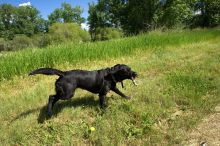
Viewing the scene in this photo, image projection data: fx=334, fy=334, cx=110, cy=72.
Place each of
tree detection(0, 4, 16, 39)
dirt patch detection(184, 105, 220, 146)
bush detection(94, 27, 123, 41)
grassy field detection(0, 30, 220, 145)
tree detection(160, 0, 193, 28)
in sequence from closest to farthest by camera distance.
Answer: dirt patch detection(184, 105, 220, 146)
grassy field detection(0, 30, 220, 145)
tree detection(160, 0, 193, 28)
bush detection(94, 27, 123, 41)
tree detection(0, 4, 16, 39)

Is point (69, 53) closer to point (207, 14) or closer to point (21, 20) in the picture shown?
point (207, 14)

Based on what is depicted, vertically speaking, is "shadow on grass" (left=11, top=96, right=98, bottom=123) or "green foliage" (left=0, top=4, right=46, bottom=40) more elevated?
"green foliage" (left=0, top=4, right=46, bottom=40)

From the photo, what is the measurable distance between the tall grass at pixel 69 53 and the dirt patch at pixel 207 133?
7326 millimetres

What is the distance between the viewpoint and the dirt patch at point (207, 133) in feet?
18.2

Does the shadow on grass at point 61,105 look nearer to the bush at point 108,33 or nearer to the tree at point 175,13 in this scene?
the tree at point 175,13

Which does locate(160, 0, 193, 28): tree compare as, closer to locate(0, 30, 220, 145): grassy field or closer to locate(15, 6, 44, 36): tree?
locate(0, 30, 220, 145): grassy field

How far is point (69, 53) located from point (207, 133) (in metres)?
8.37

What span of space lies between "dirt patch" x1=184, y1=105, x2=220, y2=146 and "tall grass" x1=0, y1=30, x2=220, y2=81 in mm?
7326

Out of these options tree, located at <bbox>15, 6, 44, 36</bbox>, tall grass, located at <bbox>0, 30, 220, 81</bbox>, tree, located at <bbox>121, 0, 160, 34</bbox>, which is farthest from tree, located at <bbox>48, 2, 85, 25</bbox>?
tall grass, located at <bbox>0, 30, 220, 81</bbox>

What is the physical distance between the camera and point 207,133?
19.1 ft

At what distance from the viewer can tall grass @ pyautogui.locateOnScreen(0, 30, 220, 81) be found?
11758mm

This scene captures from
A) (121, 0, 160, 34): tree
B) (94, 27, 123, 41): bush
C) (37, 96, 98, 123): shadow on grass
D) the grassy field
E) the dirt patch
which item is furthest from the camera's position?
(94, 27, 123, 41): bush

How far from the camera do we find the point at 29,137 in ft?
21.0

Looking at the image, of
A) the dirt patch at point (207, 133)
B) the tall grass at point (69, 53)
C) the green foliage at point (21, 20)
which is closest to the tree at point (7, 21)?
the green foliage at point (21, 20)
